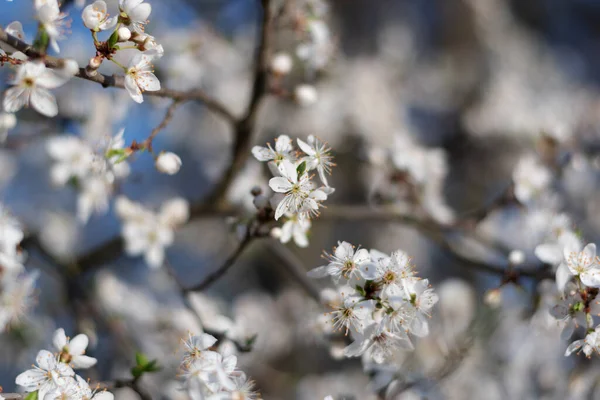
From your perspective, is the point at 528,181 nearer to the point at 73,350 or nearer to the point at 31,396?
the point at 73,350

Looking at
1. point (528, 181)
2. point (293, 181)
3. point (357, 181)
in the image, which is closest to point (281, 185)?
point (293, 181)

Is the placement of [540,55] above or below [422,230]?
above

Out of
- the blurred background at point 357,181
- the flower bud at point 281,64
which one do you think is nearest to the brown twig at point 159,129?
the blurred background at point 357,181

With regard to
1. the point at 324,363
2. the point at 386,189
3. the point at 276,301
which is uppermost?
the point at 386,189

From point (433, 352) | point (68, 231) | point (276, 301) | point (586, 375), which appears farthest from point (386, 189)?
point (68, 231)

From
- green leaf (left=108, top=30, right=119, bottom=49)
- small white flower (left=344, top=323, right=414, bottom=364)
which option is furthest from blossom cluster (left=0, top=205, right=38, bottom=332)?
small white flower (left=344, top=323, right=414, bottom=364)

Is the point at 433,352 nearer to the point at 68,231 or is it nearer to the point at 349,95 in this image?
the point at 68,231

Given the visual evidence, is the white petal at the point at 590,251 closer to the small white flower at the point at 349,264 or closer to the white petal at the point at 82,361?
the small white flower at the point at 349,264
